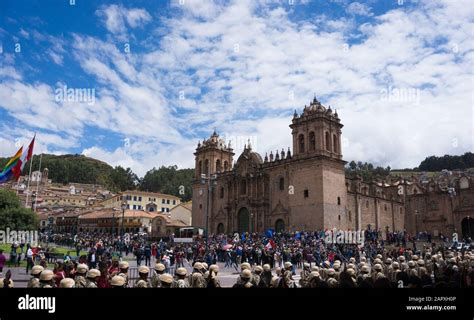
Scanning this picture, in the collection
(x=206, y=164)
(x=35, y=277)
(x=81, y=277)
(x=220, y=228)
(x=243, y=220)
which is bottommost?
(x=81, y=277)

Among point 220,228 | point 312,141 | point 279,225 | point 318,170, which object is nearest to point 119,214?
point 220,228

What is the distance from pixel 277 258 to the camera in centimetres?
2633

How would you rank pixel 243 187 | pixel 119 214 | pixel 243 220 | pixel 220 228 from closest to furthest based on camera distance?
pixel 243 220, pixel 243 187, pixel 220 228, pixel 119 214

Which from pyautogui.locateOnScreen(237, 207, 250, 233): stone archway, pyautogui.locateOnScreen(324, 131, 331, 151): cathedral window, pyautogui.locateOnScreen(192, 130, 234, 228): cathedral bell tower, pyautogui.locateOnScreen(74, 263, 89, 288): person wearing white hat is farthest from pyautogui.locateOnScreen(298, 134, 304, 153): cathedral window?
pyautogui.locateOnScreen(74, 263, 89, 288): person wearing white hat

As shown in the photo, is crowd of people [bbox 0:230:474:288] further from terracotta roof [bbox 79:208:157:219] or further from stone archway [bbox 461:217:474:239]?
stone archway [bbox 461:217:474:239]

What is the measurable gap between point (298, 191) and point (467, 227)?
26.8 meters

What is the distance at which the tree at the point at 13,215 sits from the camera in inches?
1415

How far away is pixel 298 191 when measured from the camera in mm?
43656

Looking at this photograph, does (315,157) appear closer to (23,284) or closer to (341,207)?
(341,207)

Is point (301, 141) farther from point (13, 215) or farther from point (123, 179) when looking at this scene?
point (123, 179)

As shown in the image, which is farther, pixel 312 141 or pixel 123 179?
pixel 123 179

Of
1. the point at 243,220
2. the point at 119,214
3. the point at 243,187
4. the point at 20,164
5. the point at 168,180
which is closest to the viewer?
the point at 20,164

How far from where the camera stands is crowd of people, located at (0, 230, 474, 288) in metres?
8.34

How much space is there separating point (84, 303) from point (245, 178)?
45.8 meters
